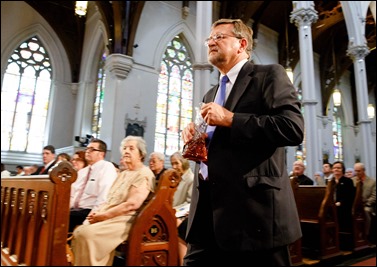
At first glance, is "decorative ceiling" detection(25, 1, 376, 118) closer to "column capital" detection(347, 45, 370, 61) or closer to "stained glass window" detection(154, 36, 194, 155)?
"stained glass window" detection(154, 36, 194, 155)

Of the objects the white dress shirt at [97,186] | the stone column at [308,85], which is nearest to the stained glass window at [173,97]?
the stone column at [308,85]

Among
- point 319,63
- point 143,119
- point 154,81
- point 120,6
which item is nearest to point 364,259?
point 143,119

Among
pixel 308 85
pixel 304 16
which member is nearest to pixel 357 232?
pixel 308 85

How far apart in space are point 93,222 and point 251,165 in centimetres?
214

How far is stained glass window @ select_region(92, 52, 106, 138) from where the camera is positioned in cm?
1147

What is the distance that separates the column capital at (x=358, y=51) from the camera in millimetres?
10352

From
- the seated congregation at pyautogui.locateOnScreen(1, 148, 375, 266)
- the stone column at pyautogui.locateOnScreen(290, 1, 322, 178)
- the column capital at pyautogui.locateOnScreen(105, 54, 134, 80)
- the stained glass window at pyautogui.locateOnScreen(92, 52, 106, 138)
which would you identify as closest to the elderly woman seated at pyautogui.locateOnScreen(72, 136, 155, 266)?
the seated congregation at pyautogui.locateOnScreen(1, 148, 375, 266)

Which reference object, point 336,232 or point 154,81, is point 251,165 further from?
point 154,81

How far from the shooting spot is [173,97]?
38.0ft

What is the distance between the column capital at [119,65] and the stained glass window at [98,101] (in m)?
1.67

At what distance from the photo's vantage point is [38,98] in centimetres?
1146

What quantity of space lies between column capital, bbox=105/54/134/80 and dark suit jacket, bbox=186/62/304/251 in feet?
29.8

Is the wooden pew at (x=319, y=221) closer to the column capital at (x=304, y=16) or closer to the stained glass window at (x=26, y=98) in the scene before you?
the column capital at (x=304, y=16)

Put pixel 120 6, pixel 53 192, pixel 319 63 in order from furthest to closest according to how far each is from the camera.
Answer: pixel 319 63, pixel 120 6, pixel 53 192
